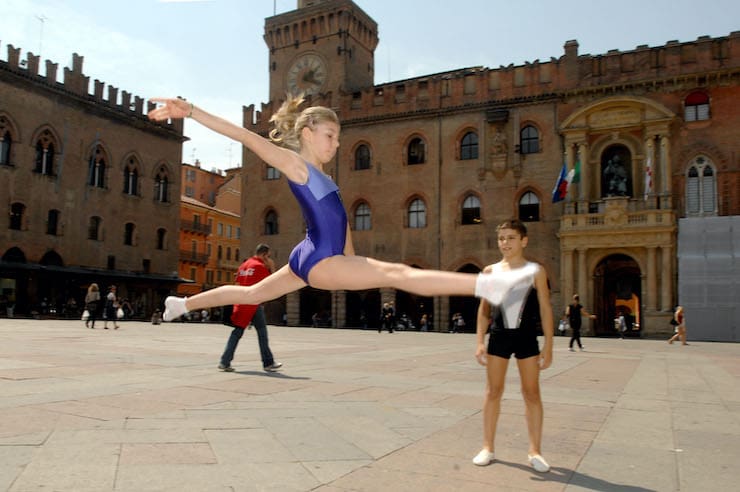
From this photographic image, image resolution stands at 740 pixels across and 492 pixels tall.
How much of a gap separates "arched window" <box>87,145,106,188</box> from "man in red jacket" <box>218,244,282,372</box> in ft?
119

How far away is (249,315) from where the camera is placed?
32.2ft

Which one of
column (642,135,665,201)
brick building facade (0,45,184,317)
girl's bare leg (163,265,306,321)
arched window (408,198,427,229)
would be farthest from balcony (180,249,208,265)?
girl's bare leg (163,265,306,321)

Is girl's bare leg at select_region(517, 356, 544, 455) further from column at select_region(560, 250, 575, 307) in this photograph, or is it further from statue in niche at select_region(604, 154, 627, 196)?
statue in niche at select_region(604, 154, 627, 196)

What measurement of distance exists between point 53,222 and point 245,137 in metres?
40.2

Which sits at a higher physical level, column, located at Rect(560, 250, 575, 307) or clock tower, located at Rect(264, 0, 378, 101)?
clock tower, located at Rect(264, 0, 378, 101)

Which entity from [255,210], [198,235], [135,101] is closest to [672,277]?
[255,210]

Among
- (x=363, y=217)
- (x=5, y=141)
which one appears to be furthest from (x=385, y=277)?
(x=5, y=141)

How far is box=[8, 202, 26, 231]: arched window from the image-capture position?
123ft

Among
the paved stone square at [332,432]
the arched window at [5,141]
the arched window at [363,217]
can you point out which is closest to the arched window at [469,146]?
the arched window at [363,217]

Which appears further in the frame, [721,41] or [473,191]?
[473,191]

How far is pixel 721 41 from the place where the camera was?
31953mm

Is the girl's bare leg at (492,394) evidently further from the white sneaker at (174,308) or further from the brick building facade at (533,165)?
the brick building facade at (533,165)

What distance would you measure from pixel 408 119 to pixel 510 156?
665 cm

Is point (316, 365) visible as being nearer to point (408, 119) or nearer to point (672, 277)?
point (672, 277)
